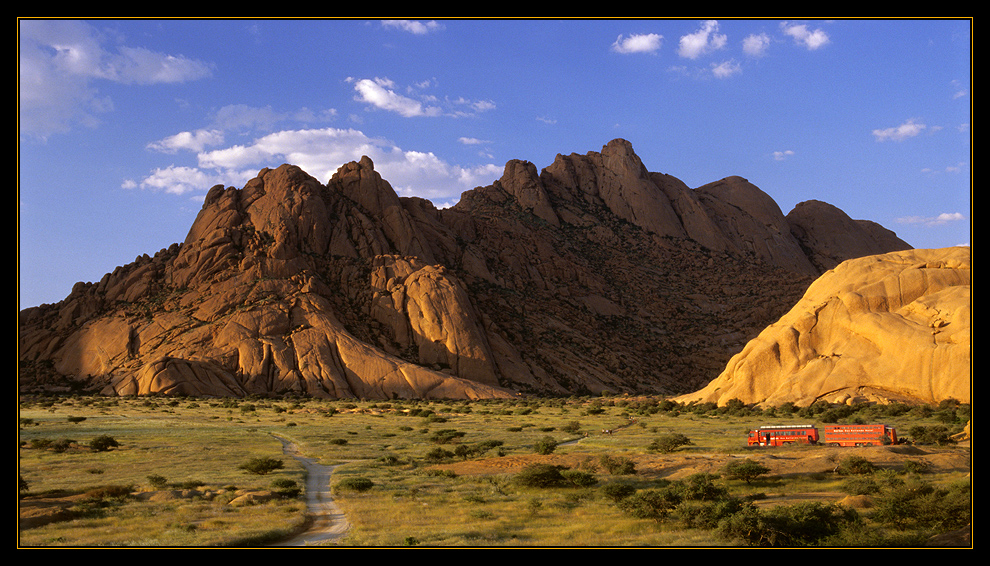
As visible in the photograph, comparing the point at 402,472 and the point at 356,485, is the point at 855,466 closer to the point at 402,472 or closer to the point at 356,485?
the point at 402,472

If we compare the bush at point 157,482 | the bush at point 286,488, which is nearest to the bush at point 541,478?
the bush at point 286,488

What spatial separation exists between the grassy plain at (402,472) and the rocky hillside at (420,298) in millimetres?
25681

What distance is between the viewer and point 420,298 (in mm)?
94312

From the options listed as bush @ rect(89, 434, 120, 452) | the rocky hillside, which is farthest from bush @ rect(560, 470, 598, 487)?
the rocky hillside

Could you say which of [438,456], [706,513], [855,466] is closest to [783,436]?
[855,466]

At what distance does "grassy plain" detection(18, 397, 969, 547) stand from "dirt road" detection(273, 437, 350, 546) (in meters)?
0.39

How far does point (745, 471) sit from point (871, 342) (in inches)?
1259

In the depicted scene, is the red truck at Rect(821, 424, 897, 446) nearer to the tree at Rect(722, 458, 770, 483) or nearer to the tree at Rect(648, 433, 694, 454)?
the tree at Rect(648, 433, 694, 454)

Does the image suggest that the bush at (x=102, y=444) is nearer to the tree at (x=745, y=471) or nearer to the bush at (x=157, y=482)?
the bush at (x=157, y=482)

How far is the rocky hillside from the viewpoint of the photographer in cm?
8144

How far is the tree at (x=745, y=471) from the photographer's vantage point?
25297 millimetres

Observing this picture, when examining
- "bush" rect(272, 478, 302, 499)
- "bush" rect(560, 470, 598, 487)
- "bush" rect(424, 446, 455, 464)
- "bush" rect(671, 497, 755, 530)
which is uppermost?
"bush" rect(671, 497, 755, 530)

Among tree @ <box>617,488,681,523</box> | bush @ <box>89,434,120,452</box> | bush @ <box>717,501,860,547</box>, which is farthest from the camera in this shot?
bush @ <box>89,434,120,452</box>

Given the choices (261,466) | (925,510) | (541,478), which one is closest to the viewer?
(925,510)
